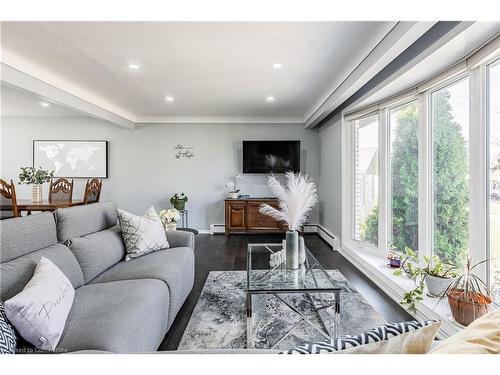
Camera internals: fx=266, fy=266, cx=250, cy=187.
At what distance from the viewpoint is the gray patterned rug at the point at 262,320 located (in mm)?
1950

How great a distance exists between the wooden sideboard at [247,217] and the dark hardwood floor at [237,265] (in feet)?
0.57

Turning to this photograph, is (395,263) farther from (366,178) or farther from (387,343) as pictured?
(387,343)

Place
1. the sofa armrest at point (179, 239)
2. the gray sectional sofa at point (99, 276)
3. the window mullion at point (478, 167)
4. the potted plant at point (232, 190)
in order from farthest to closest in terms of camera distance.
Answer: the potted plant at point (232, 190) → the sofa armrest at point (179, 239) → the window mullion at point (478, 167) → the gray sectional sofa at point (99, 276)

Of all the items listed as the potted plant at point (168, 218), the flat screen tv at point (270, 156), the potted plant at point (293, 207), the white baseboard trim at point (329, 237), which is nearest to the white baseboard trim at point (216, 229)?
the flat screen tv at point (270, 156)

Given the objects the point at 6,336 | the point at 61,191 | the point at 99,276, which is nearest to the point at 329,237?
the point at 99,276

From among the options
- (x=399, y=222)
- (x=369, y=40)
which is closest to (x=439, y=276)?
(x=399, y=222)

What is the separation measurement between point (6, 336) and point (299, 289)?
5.04 feet

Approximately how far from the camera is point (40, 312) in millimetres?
1211

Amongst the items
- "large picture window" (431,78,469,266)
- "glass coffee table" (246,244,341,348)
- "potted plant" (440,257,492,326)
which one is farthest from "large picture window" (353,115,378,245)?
"potted plant" (440,257,492,326)

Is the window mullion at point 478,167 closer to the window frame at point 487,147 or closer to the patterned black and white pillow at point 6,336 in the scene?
the window frame at point 487,147

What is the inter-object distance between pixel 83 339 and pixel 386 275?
9.17ft

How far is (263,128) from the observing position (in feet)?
18.8
